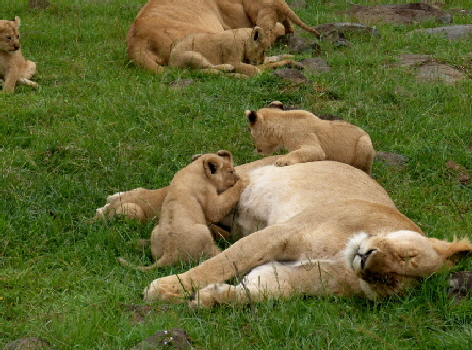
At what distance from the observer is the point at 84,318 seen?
4.02 m

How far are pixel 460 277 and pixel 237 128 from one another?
380cm

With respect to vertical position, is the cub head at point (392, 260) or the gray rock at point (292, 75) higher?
the cub head at point (392, 260)

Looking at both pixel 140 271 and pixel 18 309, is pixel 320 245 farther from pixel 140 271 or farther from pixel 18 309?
pixel 18 309

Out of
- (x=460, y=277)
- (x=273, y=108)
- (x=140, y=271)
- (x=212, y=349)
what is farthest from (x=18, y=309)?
(x=273, y=108)

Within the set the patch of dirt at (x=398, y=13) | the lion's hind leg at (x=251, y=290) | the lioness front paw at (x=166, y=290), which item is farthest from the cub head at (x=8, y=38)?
the patch of dirt at (x=398, y=13)

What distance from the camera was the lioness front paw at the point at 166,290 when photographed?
4309 millimetres

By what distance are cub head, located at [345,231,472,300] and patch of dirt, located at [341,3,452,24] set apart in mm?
8885

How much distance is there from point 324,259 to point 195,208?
121 cm

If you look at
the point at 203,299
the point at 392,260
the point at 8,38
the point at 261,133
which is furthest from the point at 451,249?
the point at 8,38

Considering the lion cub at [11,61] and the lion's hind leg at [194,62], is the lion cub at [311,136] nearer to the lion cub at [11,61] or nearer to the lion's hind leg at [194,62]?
the lion's hind leg at [194,62]

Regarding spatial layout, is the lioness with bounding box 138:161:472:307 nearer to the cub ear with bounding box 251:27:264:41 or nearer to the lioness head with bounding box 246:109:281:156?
the lioness head with bounding box 246:109:281:156

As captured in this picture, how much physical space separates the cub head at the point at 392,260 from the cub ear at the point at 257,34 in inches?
227

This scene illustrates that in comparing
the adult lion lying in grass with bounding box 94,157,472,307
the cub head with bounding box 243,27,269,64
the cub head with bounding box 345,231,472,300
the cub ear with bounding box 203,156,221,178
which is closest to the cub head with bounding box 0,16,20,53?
the cub head with bounding box 243,27,269,64

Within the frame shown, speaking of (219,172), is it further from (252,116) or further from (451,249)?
(451,249)
